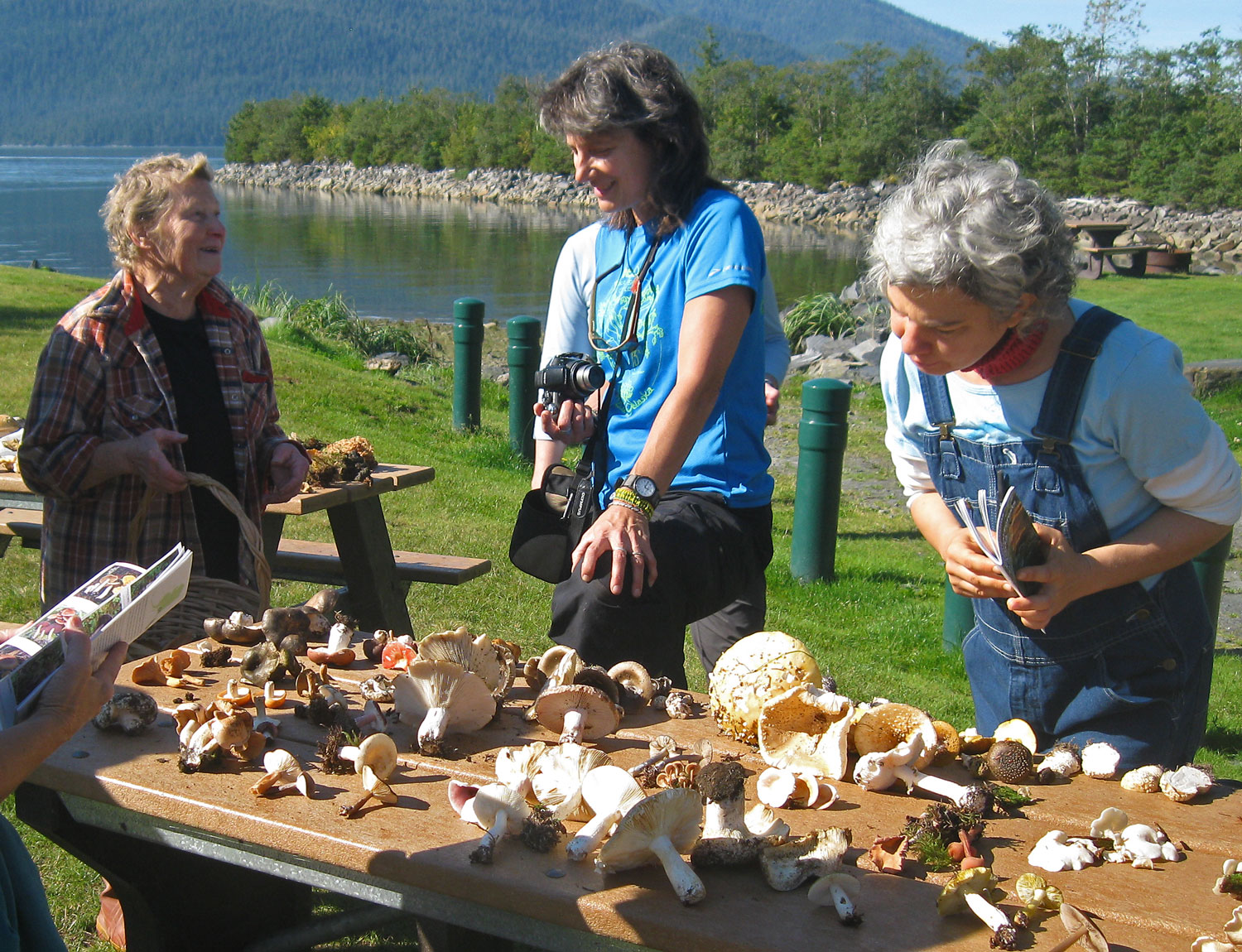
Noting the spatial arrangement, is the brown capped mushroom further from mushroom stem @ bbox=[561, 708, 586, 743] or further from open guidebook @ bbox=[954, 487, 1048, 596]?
open guidebook @ bbox=[954, 487, 1048, 596]

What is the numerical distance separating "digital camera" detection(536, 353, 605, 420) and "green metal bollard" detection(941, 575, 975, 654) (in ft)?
8.95

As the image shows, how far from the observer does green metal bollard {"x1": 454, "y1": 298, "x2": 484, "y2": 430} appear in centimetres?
926

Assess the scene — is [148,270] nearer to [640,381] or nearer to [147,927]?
[640,381]

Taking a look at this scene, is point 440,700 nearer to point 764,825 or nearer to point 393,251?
point 764,825

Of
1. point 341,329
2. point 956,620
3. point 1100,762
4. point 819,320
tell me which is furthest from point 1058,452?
point 819,320

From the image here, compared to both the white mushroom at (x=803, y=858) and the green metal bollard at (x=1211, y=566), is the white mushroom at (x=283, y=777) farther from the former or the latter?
the green metal bollard at (x=1211, y=566)

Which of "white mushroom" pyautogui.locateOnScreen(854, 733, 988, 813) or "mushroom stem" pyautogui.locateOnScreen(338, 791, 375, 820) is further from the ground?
"white mushroom" pyautogui.locateOnScreen(854, 733, 988, 813)

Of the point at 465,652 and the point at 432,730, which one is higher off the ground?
the point at 465,652

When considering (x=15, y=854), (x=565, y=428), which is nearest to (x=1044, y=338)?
(x=565, y=428)

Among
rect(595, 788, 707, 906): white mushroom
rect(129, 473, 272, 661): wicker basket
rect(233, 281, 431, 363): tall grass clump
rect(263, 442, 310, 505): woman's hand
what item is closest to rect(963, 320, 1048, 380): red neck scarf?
rect(595, 788, 707, 906): white mushroom

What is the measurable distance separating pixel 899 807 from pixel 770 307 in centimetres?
167

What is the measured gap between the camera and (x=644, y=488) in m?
2.54

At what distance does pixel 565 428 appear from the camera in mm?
2939

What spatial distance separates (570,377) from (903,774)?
1.40m
